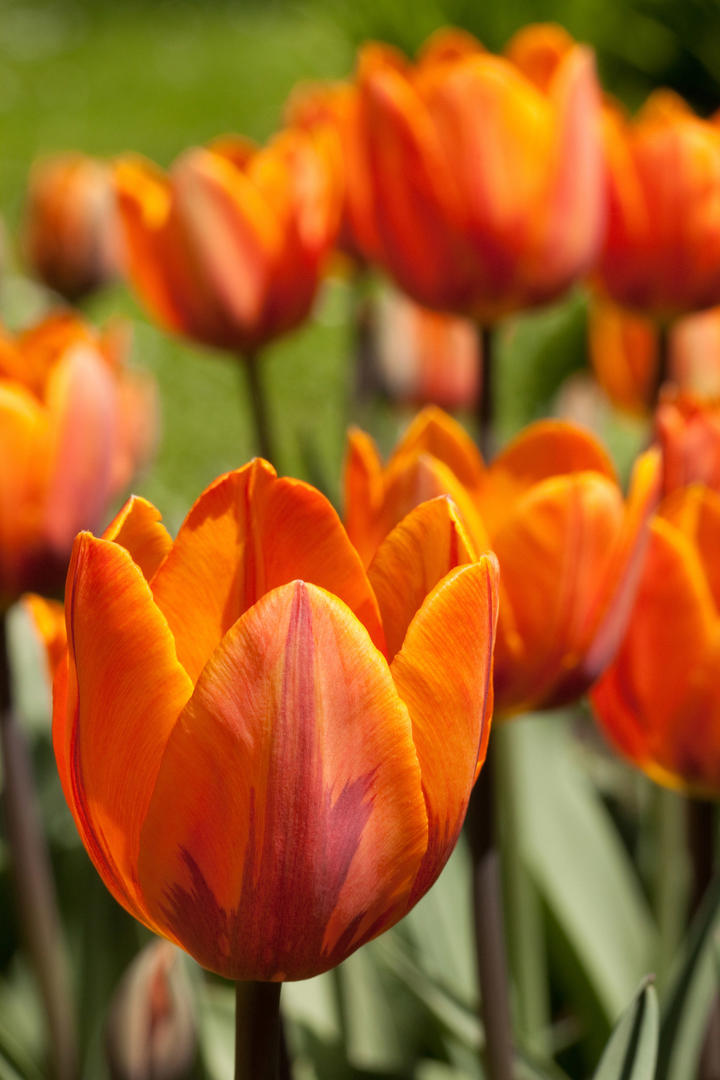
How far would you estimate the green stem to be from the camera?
37.7 inches

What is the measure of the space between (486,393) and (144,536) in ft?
1.85

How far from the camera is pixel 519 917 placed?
3.20ft

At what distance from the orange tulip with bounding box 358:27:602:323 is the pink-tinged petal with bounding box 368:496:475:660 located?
51 cm

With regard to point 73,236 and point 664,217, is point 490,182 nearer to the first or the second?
point 664,217

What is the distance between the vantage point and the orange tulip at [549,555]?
612mm

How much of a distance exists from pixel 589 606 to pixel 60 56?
26.6ft

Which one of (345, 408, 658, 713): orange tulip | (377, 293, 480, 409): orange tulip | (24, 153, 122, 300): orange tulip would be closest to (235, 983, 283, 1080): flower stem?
(345, 408, 658, 713): orange tulip

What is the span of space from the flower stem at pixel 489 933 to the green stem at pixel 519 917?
0.27 m

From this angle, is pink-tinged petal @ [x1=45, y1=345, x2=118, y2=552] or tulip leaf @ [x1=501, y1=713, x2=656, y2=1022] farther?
tulip leaf @ [x1=501, y1=713, x2=656, y2=1022]

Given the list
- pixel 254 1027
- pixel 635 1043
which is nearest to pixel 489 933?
pixel 635 1043

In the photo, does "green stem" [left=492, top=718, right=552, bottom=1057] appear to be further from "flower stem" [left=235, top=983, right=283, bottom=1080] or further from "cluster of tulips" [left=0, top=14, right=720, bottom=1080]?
"flower stem" [left=235, top=983, right=283, bottom=1080]

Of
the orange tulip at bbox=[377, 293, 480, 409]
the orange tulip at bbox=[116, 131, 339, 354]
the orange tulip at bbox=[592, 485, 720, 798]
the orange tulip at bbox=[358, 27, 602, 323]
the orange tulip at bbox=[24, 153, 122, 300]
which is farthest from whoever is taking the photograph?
the orange tulip at bbox=[24, 153, 122, 300]

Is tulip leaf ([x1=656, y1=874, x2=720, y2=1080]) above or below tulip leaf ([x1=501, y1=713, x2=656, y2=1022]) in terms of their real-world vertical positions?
above

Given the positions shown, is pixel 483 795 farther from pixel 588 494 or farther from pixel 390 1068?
pixel 390 1068
